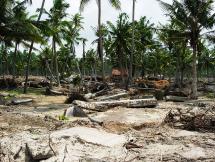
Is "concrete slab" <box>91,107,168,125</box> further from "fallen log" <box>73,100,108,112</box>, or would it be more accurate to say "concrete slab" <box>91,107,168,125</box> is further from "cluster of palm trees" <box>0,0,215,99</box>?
"cluster of palm trees" <box>0,0,215,99</box>

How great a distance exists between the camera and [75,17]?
157ft

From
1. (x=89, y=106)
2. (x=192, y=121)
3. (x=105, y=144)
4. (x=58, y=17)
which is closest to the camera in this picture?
(x=105, y=144)

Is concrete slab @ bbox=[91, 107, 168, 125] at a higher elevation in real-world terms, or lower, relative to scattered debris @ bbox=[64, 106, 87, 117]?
lower

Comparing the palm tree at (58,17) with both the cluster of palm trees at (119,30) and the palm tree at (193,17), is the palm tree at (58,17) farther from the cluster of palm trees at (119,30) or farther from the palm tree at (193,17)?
the palm tree at (193,17)

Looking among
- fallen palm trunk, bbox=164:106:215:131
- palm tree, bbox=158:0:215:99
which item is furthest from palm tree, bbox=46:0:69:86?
fallen palm trunk, bbox=164:106:215:131

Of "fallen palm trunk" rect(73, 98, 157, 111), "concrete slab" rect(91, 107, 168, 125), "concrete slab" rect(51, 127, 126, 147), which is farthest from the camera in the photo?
"fallen palm trunk" rect(73, 98, 157, 111)

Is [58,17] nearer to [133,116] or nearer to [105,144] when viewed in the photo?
[133,116]

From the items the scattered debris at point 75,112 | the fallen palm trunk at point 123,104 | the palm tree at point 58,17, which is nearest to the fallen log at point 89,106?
the fallen palm trunk at point 123,104

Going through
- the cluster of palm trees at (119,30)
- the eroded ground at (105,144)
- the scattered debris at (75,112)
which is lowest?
the eroded ground at (105,144)

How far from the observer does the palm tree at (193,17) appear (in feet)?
93.3

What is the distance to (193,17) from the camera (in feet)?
95.2

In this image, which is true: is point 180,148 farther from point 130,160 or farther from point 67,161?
point 67,161

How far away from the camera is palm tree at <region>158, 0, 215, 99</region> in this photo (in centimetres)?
2844

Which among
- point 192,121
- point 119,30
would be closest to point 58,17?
point 119,30
